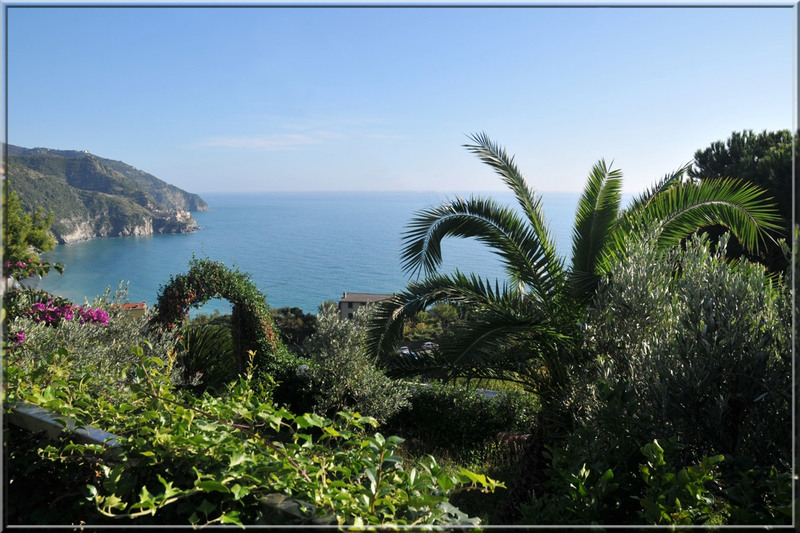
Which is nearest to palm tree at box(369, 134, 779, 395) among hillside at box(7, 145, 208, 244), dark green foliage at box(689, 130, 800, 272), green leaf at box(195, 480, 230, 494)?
green leaf at box(195, 480, 230, 494)

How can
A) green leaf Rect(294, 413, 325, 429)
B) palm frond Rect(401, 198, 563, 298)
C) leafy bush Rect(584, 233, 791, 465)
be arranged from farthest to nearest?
palm frond Rect(401, 198, 563, 298) → leafy bush Rect(584, 233, 791, 465) → green leaf Rect(294, 413, 325, 429)

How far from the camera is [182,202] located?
78.3 meters

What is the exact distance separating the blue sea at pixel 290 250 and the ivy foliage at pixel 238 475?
5267 centimetres

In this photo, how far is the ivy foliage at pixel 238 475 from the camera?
4.38 ft

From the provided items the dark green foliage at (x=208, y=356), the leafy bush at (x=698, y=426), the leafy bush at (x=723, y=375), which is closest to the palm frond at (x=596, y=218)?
the leafy bush at (x=698, y=426)

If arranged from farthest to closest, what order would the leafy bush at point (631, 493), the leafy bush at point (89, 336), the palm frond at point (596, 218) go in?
the palm frond at point (596, 218), the leafy bush at point (89, 336), the leafy bush at point (631, 493)

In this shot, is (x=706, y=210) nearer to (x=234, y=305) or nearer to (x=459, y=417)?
(x=459, y=417)

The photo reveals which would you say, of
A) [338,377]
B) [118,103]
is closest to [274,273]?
[118,103]

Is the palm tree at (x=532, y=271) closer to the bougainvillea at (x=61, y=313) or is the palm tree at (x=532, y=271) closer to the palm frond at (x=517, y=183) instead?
the palm frond at (x=517, y=183)

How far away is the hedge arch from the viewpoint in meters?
8.52

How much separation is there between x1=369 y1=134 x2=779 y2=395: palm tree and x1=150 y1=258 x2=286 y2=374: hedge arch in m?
3.15

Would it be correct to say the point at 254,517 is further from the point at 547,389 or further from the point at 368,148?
the point at 368,148

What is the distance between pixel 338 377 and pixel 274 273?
75144 millimetres

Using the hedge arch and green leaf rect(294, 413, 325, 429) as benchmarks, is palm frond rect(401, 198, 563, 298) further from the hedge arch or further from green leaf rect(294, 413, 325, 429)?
green leaf rect(294, 413, 325, 429)
